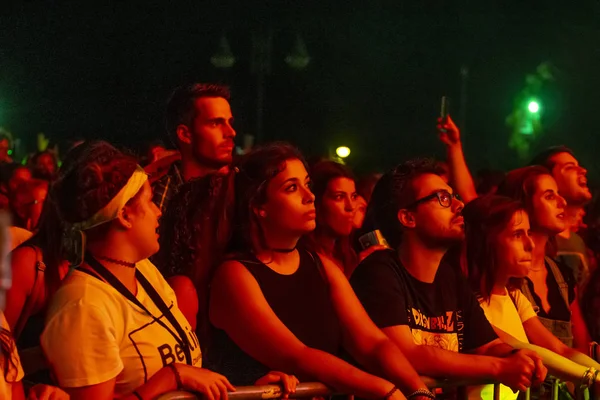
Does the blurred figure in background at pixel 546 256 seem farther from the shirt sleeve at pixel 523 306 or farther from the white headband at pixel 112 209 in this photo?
the white headband at pixel 112 209

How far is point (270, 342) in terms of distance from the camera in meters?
3.99

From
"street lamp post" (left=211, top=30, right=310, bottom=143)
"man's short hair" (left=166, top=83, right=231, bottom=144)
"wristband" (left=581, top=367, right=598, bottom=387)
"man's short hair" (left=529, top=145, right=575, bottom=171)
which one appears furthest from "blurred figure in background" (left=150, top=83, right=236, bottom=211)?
"street lamp post" (left=211, top=30, right=310, bottom=143)

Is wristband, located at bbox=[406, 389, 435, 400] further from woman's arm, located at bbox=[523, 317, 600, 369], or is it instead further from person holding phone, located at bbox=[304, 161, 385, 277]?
person holding phone, located at bbox=[304, 161, 385, 277]

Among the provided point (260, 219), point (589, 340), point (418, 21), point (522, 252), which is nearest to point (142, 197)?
point (260, 219)

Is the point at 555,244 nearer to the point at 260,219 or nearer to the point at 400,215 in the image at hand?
the point at 400,215

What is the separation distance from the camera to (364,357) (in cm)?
427

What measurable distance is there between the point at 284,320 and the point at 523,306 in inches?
73.1

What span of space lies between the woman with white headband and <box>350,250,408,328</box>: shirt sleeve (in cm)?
84

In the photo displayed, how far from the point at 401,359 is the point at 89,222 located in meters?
1.47

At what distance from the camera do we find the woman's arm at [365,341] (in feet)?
13.7

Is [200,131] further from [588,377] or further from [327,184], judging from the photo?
[588,377]

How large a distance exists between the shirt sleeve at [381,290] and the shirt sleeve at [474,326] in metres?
0.43

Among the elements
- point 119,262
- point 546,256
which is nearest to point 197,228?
point 119,262

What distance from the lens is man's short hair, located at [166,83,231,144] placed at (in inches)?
224
